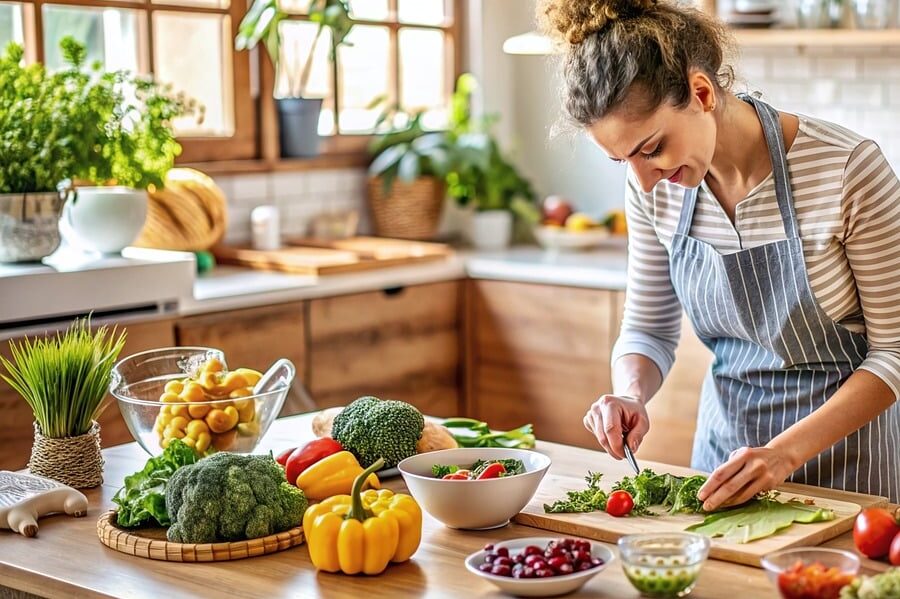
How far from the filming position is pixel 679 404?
423cm

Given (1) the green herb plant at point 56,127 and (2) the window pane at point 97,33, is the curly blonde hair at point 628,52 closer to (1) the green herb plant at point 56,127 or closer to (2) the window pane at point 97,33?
(1) the green herb plant at point 56,127

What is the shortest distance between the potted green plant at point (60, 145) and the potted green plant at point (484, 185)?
174cm

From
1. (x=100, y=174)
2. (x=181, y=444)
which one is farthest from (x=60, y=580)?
(x=100, y=174)

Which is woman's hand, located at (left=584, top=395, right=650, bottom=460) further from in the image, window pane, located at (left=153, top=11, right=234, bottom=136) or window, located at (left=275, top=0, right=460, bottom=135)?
window, located at (left=275, top=0, right=460, bottom=135)

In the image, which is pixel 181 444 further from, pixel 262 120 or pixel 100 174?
pixel 262 120

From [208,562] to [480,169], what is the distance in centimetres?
336

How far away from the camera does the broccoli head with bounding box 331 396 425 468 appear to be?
2.23 meters

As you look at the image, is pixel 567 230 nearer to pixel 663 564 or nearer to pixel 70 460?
pixel 70 460

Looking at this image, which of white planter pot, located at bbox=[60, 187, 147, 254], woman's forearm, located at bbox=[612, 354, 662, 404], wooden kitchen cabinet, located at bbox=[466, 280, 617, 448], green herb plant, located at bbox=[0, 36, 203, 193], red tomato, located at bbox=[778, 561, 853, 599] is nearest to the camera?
red tomato, located at bbox=[778, 561, 853, 599]

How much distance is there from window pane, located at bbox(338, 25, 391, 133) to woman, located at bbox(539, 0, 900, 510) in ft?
8.83

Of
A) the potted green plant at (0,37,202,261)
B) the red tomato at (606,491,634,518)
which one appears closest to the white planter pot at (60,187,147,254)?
the potted green plant at (0,37,202,261)

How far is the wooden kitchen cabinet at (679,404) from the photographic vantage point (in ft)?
13.6

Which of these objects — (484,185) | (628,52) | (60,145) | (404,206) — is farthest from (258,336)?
(628,52)

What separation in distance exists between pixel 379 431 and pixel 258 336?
5.79ft
